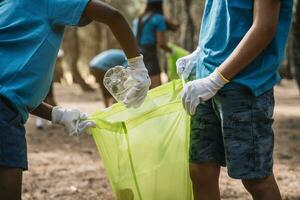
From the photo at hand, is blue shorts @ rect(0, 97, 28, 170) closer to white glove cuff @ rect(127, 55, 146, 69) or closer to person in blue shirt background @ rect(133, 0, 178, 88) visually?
white glove cuff @ rect(127, 55, 146, 69)

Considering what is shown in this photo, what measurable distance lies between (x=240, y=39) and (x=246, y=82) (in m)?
0.19

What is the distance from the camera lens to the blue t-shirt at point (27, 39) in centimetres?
245

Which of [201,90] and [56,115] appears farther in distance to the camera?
[56,115]

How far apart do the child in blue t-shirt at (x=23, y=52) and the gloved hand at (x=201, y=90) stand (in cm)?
39

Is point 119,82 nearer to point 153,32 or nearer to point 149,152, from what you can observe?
point 149,152

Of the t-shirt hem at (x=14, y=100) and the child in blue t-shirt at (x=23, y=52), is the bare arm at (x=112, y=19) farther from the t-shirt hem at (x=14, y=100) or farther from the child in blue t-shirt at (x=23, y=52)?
the t-shirt hem at (x=14, y=100)

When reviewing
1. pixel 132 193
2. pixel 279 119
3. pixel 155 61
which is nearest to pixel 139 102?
pixel 132 193

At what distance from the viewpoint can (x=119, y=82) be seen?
2.95 metres

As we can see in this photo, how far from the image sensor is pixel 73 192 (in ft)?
15.1

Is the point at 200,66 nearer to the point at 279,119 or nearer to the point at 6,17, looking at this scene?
the point at 6,17

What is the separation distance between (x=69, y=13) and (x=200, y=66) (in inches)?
26.7

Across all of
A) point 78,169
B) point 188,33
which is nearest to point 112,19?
point 78,169

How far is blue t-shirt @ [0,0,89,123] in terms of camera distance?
8.05 feet

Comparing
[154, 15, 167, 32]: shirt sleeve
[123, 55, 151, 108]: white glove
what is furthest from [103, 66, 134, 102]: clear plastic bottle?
[154, 15, 167, 32]: shirt sleeve
